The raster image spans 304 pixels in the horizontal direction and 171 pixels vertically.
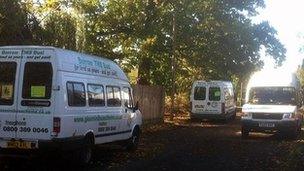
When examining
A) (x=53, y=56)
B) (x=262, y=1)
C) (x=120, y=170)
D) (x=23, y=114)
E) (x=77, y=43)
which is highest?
(x=262, y=1)

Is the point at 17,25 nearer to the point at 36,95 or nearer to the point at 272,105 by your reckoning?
the point at 36,95

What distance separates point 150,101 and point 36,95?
16.1m

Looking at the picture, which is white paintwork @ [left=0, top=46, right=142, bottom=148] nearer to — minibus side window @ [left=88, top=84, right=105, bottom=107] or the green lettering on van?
the green lettering on van

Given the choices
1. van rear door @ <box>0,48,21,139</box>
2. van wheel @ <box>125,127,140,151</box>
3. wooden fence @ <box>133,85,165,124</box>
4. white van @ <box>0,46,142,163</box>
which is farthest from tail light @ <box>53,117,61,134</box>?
wooden fence @ <box>133,85,165,124</box>

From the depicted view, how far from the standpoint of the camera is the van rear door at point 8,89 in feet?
39.1

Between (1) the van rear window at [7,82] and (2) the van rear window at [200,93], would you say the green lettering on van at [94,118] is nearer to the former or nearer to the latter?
(1) the van rear window at [7,82]

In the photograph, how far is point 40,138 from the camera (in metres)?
11.6

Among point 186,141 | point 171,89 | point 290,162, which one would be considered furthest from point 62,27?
point 171,89

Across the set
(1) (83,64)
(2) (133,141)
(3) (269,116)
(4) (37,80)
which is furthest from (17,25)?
(3) (269,116)

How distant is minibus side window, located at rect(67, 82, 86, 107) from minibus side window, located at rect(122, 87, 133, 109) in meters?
3.19

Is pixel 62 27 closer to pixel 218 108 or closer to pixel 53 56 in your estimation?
pixel 53 56

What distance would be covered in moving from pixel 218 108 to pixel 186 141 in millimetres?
11159

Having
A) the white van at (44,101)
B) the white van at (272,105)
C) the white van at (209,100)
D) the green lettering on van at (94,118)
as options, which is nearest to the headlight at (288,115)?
the white van at (272,105)

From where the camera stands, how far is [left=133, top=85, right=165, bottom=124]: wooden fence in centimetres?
2582
